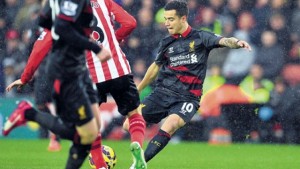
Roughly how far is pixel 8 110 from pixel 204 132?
3.65 metres

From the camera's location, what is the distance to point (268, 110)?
15.1 metres

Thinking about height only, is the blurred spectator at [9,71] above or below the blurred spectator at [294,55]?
below

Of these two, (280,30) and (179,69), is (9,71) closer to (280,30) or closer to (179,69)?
(280,30)

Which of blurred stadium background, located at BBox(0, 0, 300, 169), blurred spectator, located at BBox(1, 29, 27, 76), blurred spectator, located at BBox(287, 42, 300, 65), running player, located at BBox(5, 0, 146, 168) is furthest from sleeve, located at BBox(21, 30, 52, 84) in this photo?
blurred spectator, located at BBox(1, 29, 27, 76)

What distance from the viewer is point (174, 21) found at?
384 inches

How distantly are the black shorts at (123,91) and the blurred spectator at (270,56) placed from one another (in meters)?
6.52

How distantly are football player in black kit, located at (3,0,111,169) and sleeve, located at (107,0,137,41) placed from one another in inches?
61.6

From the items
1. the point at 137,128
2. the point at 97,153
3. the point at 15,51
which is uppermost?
the point at 137,128

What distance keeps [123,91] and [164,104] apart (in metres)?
1.02

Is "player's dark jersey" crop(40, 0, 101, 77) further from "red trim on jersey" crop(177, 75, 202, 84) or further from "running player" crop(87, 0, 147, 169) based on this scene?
"red trim on jersey" crop(177, 75, 202, 84)

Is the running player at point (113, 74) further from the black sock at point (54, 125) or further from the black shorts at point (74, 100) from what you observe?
the black shorts at point (74, 100)

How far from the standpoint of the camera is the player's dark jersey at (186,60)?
9727 millimetres

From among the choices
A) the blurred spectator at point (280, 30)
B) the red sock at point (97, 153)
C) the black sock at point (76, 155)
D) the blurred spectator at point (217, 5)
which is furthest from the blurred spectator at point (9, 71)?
the black sock at point (76, 155)

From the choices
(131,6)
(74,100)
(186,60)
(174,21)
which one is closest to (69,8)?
(74,100)
